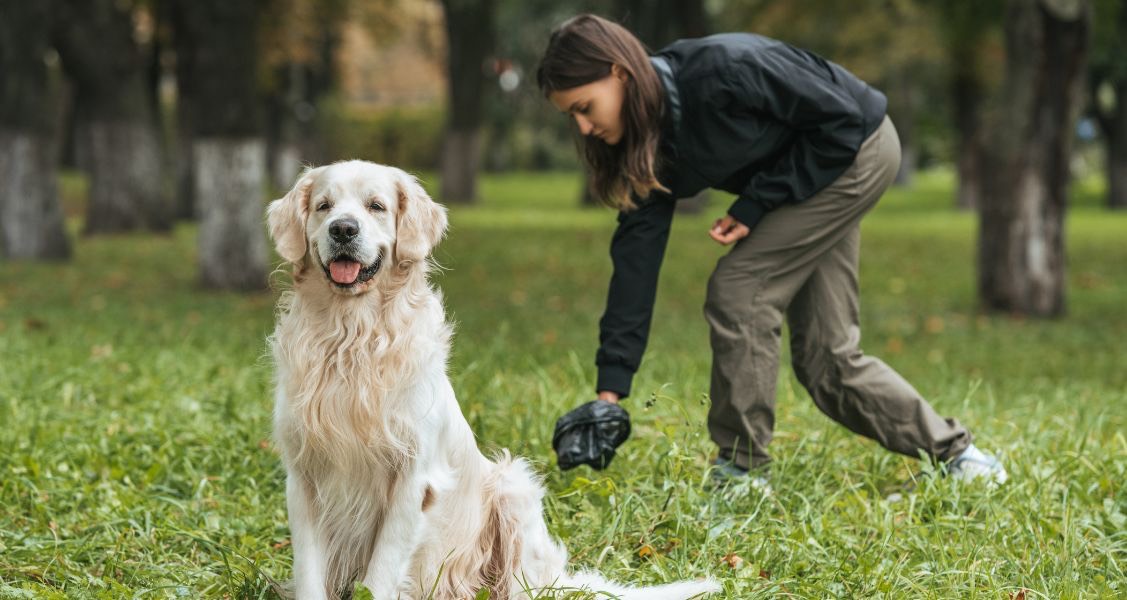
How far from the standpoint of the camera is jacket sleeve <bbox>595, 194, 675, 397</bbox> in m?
4.12

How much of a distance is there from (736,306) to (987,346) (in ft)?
17.8

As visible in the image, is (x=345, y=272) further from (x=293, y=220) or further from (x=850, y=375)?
(x=850, y=375)

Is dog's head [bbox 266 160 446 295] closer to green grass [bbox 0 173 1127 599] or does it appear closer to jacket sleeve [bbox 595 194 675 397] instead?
green grass [bbox 0 173 1127 599]

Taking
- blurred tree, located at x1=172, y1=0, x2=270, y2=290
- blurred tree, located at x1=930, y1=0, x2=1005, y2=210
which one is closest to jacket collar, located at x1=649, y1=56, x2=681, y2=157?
blurred tree, located at x1=172, y1=0, x2=270, y2=290

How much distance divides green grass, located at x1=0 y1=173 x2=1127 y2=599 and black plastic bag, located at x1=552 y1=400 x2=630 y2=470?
0.12 metres

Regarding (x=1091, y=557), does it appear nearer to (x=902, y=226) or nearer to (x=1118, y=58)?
(x=902, y=226)

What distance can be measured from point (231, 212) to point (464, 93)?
14.9 meters

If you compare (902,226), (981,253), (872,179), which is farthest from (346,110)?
(872,179)

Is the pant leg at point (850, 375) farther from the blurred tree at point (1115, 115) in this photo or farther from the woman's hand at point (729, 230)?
the blurred tree at point (1115, 115)

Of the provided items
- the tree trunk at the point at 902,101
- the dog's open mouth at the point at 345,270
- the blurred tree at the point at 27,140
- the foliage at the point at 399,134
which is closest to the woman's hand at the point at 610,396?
the dog's open mouth at the point at 345,270

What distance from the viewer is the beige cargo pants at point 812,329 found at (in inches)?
166

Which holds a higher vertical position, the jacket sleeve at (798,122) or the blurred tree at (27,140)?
the jacket sleeve at (798,122)

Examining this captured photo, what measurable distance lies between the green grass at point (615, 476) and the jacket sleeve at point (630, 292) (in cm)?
21

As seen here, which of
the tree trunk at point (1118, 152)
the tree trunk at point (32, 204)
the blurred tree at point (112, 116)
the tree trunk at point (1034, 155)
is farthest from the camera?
the tree trunk at point (1118, 152)
